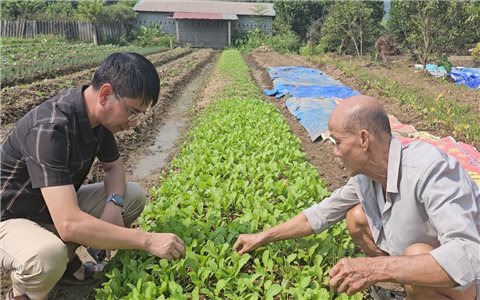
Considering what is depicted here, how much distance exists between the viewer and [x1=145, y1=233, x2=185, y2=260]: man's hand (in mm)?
2879

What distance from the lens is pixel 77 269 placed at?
3688 mm

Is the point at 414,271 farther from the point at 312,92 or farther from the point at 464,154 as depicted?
the point at 312,92

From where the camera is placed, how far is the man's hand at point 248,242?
3203 mm

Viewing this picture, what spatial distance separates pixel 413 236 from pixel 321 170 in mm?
4428

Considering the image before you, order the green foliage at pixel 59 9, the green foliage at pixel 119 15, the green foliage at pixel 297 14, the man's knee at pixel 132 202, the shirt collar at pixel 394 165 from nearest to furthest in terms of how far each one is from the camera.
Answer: the shirt collar at pixel 394 165
the man's knee at pixel 132 202
the green foliage at pixel 119 15
the green foliage at pixel 297 14
the green foliage at pixel 59 9

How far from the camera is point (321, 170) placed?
7020 mm

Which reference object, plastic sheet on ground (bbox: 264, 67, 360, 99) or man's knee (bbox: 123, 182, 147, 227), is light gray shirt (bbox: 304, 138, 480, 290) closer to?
man's knee (bbox: 123, 182, 147, 227)

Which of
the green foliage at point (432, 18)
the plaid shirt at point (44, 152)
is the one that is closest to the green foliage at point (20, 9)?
the green foliage at point (432, 18)

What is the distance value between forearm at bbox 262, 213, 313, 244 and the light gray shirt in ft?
1.44

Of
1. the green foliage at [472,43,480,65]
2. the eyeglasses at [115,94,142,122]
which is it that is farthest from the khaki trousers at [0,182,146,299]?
the green foliage at [472,43,480,65]

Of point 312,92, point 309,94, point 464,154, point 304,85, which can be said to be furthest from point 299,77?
point 464,154

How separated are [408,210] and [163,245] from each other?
5.06 feet

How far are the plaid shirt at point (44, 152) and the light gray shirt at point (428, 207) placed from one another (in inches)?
74.9

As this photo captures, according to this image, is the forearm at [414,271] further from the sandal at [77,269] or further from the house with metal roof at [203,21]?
the house with metal roof at [203,21]
